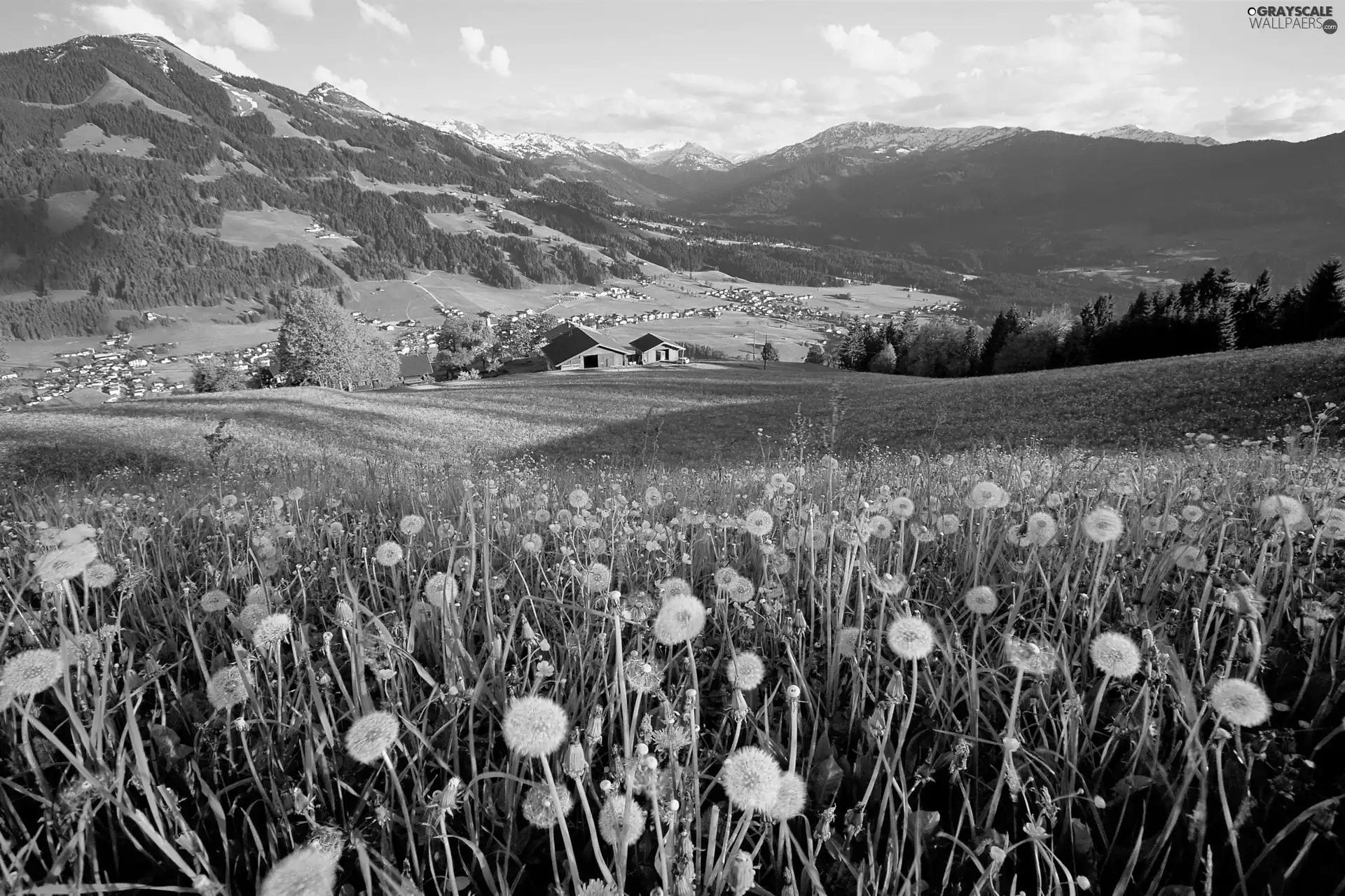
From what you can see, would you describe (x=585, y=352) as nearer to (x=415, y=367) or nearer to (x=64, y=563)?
(x=415, y=367)

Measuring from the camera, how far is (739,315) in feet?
648

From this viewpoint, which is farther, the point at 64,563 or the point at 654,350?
the point at 654,350

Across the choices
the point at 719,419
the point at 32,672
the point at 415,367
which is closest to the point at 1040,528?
the point at 32,672

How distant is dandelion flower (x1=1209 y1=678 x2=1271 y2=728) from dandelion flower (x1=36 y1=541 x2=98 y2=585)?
2.45 m

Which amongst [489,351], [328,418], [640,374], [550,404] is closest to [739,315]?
[489,351]

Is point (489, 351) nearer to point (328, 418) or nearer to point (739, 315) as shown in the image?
point (328, 418)

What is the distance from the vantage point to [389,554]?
2172 mm

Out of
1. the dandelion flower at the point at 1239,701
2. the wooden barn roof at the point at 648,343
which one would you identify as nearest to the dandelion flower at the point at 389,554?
the dandelion flower at the point at 1239,701

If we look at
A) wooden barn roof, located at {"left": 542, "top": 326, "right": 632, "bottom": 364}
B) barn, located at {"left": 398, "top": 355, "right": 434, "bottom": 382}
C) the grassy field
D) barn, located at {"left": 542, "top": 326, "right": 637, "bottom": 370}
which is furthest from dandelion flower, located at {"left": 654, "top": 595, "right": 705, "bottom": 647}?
barn, located at {"left": 398, "top": 355, "right": 434, "bottom": 382}

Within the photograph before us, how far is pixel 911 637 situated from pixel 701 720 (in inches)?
26.6

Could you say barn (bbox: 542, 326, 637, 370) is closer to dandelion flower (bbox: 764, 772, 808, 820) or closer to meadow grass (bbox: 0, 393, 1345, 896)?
meadow grass (bbox: 0, 393, 1345, 896)

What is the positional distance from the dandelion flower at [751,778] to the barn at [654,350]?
101766 mm

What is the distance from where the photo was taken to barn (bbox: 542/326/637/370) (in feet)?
315

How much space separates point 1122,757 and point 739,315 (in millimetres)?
201512
